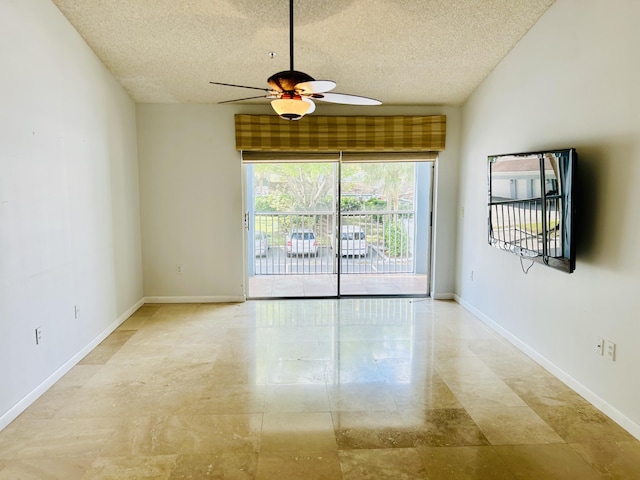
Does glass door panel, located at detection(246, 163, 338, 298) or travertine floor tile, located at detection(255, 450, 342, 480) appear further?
glass door panel, located at detection(246, 163, 338, 298)

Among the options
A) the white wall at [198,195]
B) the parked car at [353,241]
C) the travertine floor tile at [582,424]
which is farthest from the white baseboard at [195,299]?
the travertine floor tile at [582,424]

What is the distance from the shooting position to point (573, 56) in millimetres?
2793

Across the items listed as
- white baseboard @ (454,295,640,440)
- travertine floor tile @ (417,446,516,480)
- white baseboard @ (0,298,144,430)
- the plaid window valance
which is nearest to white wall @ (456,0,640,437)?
white baseboard @ (454,295,640,440)

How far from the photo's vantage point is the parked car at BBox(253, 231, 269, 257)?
6.39 meters

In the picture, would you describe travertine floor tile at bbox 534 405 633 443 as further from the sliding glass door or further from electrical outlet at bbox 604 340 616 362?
the sliding glass door

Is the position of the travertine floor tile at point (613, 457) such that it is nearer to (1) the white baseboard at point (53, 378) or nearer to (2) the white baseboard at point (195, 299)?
(1) the white baseboard at point (53, 378)

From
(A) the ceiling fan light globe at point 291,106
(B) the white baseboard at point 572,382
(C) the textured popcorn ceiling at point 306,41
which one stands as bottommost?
(B) the white baseboard at point 572,382

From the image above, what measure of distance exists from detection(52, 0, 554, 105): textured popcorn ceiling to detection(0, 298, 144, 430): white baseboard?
7.92 feet

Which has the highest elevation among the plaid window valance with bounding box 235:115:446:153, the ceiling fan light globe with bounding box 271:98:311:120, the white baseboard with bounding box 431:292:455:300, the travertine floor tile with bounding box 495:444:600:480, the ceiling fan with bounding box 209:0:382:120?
the plaid window valance with bounding box 235:115:446:153

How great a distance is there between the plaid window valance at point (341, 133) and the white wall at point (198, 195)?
0.12 meters

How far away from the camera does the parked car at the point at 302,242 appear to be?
6410 mm

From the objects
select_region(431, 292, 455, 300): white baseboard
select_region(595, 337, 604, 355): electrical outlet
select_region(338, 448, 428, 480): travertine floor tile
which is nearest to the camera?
select_region(338, 448, 428, 480): travertine floor tile

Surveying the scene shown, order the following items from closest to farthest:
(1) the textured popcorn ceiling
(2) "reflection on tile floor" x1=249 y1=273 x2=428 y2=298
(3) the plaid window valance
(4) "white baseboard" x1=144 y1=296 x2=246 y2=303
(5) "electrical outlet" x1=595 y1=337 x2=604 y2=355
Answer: (5) "electrical outlet" x1=595 y1=337 x2=604 y2=355 → (1) the textured popcorn ceiling → (3) the plaid window valance → (4) "white baseboard" x1=144 y1=296 x2=246 y2=303 → (2) "reflection on tile floor" x1=249 y1=273 x2=428 y2=298

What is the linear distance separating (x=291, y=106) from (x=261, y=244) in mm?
4027
